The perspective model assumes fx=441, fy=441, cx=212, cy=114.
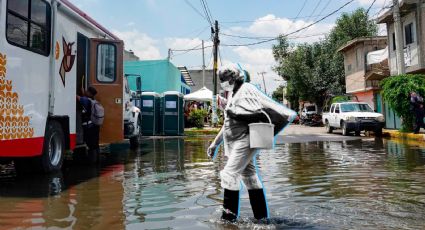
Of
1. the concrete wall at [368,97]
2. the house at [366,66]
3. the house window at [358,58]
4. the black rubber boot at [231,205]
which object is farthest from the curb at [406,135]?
the black rubber boot at [231,205]

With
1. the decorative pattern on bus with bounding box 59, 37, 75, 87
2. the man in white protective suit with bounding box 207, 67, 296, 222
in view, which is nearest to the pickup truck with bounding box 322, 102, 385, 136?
the decorative pattern on bus with bounding box 59, 37, 75, 87

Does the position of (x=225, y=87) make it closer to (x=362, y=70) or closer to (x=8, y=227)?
(x=8, y=227)

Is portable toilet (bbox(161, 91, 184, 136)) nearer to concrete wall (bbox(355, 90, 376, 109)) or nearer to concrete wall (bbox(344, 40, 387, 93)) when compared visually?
concrete wall (bbox(355, 90, 376, 109))

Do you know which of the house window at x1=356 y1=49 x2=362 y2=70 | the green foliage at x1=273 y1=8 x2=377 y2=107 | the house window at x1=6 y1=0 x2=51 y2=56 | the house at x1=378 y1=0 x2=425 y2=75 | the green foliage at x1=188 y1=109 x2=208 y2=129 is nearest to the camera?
the house window at x1=6 y1=0 x2=51 y2=56

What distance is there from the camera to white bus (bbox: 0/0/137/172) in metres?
6.64

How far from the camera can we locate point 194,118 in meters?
26.3

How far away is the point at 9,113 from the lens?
6.54 meters

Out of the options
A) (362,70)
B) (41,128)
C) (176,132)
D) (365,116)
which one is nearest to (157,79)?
(176,132)

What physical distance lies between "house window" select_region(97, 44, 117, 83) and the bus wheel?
2.68 meters

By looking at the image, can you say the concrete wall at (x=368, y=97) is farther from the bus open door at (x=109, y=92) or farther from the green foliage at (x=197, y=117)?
the bus open door at (x=109, y=92)

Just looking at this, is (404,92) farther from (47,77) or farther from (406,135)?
(47,77)

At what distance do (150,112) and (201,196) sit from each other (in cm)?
1589

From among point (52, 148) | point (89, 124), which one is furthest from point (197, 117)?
point (52, 148)

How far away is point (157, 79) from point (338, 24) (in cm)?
1718
